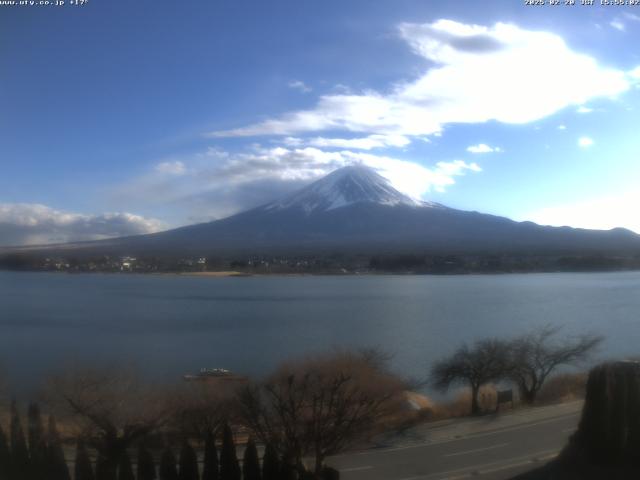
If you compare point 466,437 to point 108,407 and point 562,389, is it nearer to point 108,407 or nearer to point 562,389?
point 562,389

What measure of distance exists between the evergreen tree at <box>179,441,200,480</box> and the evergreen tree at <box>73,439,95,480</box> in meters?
0.47

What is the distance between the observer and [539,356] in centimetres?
669

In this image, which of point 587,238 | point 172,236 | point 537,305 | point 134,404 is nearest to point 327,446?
point 134,404

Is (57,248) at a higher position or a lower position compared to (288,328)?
higher

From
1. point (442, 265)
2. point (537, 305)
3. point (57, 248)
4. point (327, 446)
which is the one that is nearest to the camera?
point (327, 446)

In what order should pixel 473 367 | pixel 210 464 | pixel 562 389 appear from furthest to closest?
pixel 473 367
pixel 562 389
pixel 210 464

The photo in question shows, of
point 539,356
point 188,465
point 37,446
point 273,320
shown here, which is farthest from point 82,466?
point 273,320

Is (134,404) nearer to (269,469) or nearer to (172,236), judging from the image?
(269,469)

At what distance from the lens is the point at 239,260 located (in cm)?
2752

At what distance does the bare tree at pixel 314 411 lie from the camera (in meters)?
3.94

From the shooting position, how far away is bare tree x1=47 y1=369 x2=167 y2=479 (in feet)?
12.7

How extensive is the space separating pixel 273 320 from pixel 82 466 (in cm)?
807

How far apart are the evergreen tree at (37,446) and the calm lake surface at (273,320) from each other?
1622 mm

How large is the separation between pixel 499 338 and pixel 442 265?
17.3m
